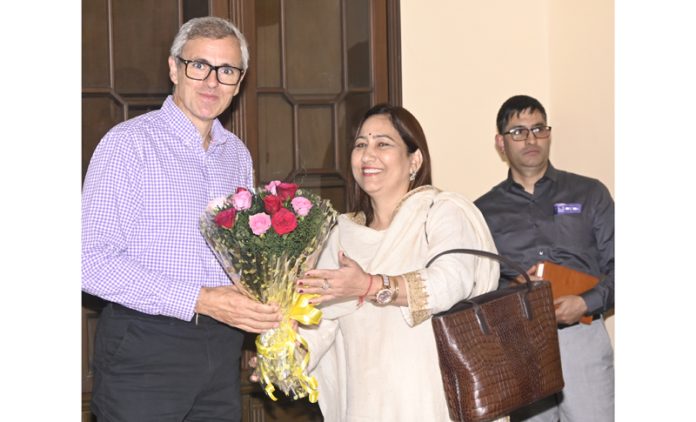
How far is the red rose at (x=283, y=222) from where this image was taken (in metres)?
2.19

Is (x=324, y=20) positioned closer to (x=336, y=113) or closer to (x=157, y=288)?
(x=336, y=113)

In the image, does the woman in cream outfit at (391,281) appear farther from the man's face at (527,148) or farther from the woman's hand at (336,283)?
the man's face at (527,148)

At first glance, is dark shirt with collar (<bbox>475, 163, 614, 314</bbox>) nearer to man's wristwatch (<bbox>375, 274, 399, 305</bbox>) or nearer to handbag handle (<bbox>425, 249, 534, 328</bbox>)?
handbag handle (<bbox>425, 249, 534, 328</bbox>)

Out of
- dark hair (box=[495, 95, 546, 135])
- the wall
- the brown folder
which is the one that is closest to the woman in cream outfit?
the brown folder

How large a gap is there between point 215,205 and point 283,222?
9.8 inches

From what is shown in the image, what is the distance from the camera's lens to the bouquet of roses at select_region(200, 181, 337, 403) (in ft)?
7.29

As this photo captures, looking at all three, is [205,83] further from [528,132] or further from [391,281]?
[528,132]

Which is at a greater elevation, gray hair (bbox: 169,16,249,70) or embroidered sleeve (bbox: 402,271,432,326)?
gray hair (bbox: 169,16,249,70)

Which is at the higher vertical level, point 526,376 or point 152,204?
point 152,204

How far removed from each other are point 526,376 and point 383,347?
44 cm

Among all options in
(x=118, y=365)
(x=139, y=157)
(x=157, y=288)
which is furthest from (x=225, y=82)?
(x=118, y=365)

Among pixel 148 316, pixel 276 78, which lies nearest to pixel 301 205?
pixel 148 316

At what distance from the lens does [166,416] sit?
8.01 feet
